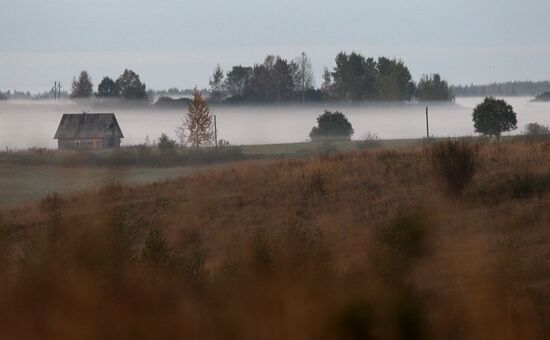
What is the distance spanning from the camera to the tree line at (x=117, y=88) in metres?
51.9

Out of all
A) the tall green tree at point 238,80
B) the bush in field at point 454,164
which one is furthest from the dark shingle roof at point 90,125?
the bush in field at point 454,164

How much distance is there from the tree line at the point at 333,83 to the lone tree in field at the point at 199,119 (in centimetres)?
338

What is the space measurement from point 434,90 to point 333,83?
11.4m

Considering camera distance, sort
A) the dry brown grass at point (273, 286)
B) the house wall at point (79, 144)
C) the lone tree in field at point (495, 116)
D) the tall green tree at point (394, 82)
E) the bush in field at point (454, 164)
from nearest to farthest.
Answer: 1. the dry brown grass at point (273, 286)
2. the bush in field at point (454, 164)
3. the house wall at point (79, 144)
4. the lone tree in field at point (495, 116)
5. the tall green tree at point (394, 82)

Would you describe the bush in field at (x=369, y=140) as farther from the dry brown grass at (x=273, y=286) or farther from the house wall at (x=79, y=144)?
the dry brown grass at (x=273, y=286)

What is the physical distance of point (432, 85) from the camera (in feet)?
178

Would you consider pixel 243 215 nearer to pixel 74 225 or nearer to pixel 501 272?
pixel 74 225

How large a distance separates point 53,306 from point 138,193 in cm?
2296

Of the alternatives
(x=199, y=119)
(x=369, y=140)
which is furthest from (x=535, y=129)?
(x=199, y=119)

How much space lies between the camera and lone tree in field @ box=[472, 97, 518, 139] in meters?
53.0

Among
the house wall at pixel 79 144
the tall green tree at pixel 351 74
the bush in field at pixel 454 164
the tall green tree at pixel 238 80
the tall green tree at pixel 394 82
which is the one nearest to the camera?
the bush in field at pixel 454 164

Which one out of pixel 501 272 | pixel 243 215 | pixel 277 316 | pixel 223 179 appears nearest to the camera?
pixel 277 316

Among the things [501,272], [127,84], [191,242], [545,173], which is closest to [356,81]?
[127,84]

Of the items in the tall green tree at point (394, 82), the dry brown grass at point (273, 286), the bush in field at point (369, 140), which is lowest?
the dry brown grass at point (273, 286)
